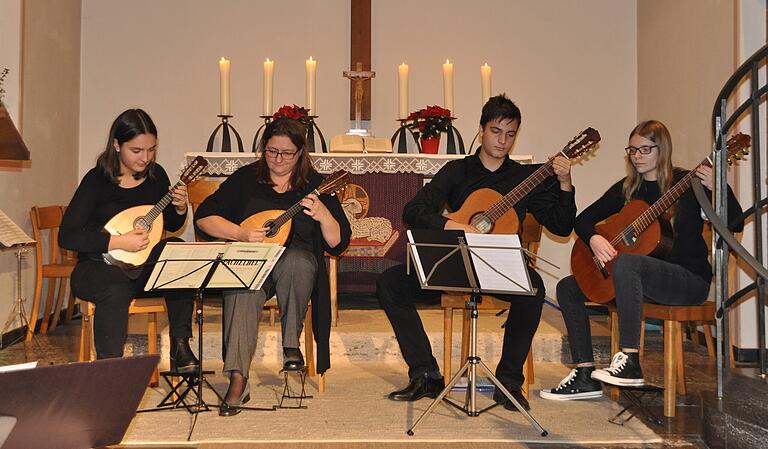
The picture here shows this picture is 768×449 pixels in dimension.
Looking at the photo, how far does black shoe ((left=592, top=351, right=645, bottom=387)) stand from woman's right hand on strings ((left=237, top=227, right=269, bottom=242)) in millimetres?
1477

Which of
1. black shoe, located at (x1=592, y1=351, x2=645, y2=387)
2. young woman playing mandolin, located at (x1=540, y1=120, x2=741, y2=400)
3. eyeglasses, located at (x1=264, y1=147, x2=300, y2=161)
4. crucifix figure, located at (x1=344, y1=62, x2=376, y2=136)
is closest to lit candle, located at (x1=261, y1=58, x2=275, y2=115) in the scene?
crucifix figure, located at (x1=344, y1=62, x2=376, y2=136)

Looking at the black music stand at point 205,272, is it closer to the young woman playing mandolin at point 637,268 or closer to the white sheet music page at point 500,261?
the white sheet music page at point 500,261

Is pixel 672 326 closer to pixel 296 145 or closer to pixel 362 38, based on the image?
pixel 296 145

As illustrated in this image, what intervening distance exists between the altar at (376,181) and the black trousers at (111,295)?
1.73m

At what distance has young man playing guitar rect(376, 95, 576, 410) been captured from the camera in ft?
12.6

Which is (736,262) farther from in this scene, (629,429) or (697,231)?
(629,429)

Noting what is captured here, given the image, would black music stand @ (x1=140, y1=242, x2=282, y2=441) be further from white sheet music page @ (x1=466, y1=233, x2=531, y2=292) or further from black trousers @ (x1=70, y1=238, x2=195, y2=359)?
white sheet music page @ (x1=466, y1=233, x2=531, y2=292)

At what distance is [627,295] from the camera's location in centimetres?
363

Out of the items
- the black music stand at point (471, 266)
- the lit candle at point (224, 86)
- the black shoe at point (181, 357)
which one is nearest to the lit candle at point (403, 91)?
the lit candle at point (224, 86)

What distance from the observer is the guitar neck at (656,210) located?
3.65 meters

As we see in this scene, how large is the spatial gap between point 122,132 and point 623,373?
7.60 feet

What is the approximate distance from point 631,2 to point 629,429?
14.3 feet

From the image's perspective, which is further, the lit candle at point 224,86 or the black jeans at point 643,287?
the lit candle at point 224,86

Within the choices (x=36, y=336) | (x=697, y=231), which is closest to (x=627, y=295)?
(x=697, y=231)
